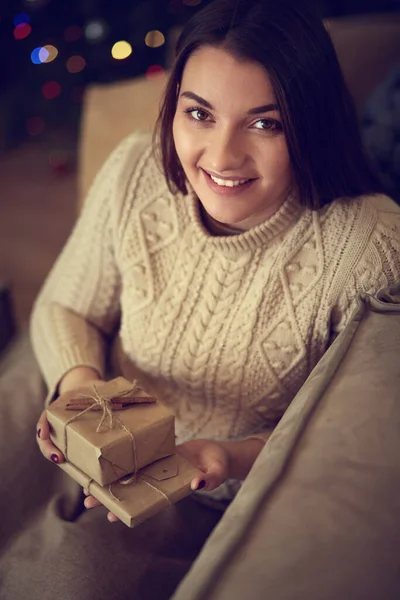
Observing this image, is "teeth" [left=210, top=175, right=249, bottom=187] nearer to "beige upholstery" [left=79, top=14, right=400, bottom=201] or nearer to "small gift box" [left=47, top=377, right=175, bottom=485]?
"small gift box" [left=47, top=377, right=175, bottom=485]

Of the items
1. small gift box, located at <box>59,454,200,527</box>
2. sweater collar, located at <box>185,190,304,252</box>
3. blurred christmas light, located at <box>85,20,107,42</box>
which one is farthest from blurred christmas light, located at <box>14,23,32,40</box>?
small gift box, located at <box>59,454,200,527</box>

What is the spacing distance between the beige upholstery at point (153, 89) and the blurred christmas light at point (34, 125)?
5.85 ft

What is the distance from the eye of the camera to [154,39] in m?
2.51

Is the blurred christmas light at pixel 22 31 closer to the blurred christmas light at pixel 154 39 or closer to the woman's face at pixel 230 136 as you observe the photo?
the blurred christmas light at pixel 154 39

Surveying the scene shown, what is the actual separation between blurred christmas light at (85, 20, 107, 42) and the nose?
188 centimetres

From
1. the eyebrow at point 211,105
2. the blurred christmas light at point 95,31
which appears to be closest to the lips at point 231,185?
the eyebrow at point 211,105

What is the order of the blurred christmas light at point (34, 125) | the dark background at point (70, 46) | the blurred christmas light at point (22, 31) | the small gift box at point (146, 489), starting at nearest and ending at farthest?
the small gift box at point (146, 489), the dark background at point (70, 46), the blurred christmas light at point (22, 31), the blurred christmas light at point (34, 125)

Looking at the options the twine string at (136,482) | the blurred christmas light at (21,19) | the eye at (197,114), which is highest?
the blurred christmas light at (21,19)

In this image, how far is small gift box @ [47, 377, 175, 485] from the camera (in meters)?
0.81

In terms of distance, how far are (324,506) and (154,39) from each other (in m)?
2.31

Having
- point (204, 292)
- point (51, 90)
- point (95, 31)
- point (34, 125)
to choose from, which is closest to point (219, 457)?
point (204, 292)

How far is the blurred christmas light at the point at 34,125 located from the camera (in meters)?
3.29

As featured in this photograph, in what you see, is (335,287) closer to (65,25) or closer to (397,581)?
(397,581)

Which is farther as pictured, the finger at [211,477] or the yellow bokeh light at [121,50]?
the yellow bokeh light at [121,50]
